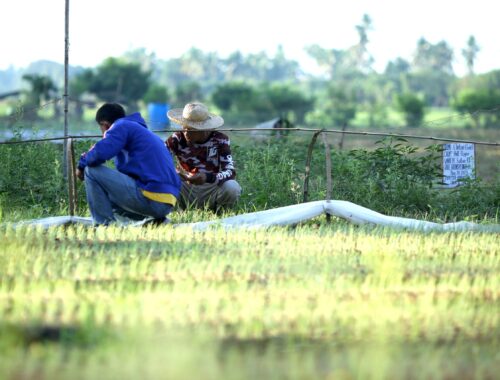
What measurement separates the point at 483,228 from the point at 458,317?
335 cm

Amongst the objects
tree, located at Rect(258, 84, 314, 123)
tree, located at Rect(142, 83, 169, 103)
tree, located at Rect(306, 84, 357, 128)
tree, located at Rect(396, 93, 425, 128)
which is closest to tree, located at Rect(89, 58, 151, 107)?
tree, located at Rect(142, 83, 169, 103)

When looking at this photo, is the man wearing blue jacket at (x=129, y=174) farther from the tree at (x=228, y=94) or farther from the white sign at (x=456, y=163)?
the tree at (x=228, y=94)

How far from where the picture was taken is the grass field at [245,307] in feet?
11.5

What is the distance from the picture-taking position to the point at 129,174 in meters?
7.57

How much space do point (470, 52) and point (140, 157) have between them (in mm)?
134683

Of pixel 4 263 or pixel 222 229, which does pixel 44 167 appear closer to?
pixel 222 229

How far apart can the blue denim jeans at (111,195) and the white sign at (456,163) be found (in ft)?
10.0

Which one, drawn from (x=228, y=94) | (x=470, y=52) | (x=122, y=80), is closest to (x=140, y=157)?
(x=122, y=80)

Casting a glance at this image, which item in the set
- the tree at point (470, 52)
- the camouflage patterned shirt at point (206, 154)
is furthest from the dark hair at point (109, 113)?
the tree at point (470, 52)

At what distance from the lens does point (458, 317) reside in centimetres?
434

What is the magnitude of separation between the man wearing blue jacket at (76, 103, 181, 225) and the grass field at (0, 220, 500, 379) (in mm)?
742

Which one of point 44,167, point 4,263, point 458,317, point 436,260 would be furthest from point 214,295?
point 44,167

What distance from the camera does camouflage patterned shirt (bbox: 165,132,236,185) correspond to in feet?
27.5

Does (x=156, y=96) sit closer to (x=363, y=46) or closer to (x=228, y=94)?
(x=228, y=94)
